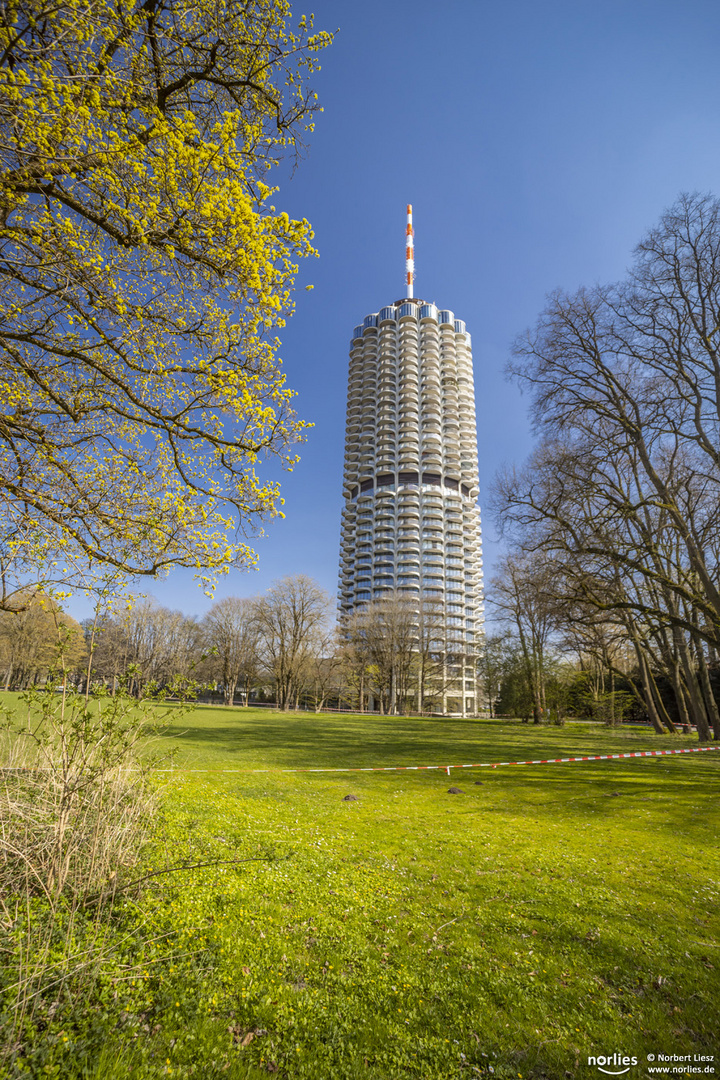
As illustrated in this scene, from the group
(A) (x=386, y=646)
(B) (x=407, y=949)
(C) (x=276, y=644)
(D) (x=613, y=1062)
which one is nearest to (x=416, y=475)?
(A) (x=386, y=646)

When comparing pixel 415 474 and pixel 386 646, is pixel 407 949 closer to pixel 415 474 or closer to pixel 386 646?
pixel 386 646

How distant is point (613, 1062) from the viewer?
3.00 metres

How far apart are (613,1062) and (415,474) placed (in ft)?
317

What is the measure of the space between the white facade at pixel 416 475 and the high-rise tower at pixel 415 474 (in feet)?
0.74

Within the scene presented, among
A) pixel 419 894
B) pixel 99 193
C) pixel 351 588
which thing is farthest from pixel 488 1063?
pixel 351 588

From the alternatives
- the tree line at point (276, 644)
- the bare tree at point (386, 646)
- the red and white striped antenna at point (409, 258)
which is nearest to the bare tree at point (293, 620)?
the tree line at point (276, 644)

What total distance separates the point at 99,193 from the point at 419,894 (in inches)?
354

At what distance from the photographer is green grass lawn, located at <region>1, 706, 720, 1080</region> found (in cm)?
292

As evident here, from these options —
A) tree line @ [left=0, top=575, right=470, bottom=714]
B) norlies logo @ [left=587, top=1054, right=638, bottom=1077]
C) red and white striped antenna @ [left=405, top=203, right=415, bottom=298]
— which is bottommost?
norlies logo @ [left=587, top=1054, right=638, bottom=1077]

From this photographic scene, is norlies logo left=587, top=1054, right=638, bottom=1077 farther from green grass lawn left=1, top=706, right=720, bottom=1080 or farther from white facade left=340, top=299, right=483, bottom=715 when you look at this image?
white facade left=340, top=299, right=483, bottom=715

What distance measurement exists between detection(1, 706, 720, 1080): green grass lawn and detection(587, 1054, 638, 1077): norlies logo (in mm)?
61

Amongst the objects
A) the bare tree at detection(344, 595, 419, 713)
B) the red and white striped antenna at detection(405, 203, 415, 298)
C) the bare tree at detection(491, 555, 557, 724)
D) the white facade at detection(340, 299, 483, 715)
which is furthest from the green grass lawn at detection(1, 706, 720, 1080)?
the red and white striped antenna at detection(405, 203, 415, 298)

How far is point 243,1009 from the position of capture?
320 cm

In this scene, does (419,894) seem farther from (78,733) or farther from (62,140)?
(62,140)
